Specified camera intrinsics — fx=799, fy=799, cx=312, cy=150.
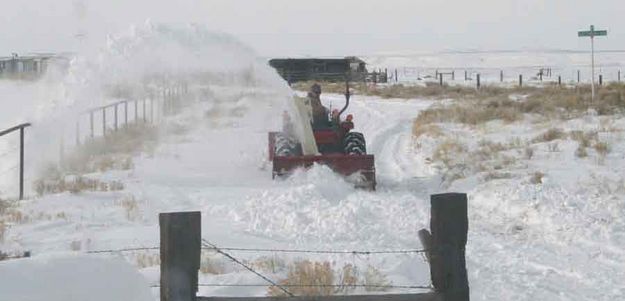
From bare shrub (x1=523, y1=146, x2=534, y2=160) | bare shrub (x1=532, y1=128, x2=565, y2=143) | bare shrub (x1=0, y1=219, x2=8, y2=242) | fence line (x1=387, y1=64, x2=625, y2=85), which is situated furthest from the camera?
fence line (x1=387, y1=64, x2=625, y2=85)

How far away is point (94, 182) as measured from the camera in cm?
1308

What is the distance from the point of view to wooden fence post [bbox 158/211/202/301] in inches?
173

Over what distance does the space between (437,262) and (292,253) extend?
370 centimetres

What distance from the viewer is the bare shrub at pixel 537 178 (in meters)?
12.2

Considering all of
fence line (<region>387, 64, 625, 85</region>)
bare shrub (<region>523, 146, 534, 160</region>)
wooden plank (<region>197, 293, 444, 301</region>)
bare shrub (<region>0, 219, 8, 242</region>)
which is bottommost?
bare shrub (<region>0, 219, 8, 242</region>)

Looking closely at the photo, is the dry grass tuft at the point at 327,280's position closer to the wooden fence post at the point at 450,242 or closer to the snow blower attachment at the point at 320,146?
the wooden fence post at the point at 450,242

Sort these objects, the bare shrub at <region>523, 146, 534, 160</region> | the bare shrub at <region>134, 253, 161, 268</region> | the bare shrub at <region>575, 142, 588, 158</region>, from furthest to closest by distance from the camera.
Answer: the bare shrub at <region>523, 146, 534, 160</region>
the bare shrub at <region>575, 142, 588, 158</region>
the bare shrub at <region>134, 253, 161, 268</region>

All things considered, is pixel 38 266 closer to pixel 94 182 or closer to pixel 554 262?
pixel 554 262

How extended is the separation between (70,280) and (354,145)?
32.1 ft

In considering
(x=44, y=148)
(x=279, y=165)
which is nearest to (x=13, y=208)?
(x=279, y=165)

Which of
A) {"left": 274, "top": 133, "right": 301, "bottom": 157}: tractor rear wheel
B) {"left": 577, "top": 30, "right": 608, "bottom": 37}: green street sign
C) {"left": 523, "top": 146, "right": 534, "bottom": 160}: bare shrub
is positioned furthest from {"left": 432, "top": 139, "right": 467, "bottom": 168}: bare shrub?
{"left": 577, "top": 30, "right": 608, "bottom": 37}: green street sign

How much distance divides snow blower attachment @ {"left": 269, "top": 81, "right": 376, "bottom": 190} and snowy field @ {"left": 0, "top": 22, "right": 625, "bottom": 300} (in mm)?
308

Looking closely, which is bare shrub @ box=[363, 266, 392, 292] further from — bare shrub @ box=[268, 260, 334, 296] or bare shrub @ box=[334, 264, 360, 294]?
bare shrub @ box=[268, 260, 334, 296]

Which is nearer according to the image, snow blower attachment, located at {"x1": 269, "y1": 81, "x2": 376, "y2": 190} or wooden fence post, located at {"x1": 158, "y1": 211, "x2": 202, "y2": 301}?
wooden fence post, located at {"x1": 158, "y1": 211, "x2": 202, "y2": 301}
